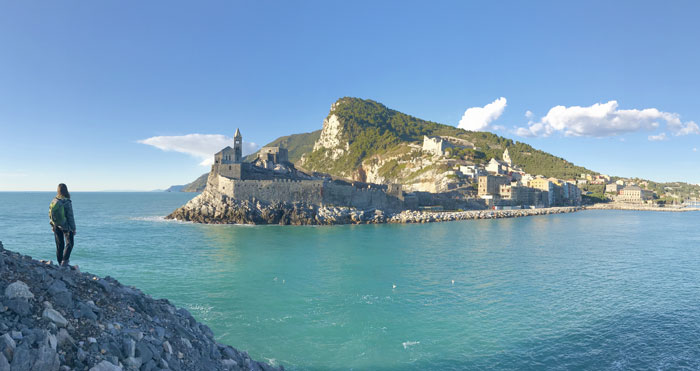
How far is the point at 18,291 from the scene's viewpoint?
6.08m

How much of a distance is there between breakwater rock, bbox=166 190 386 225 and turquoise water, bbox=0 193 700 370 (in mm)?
16776

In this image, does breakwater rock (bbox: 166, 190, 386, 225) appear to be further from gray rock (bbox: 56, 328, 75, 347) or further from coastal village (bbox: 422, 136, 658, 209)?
gray rock (bbox: 56, 328, 75, 347)

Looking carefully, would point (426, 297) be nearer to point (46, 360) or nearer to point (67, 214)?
point (67, 214)

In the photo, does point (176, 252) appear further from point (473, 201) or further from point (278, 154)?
point (473, 201)

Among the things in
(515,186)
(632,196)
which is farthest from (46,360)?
(632,196)

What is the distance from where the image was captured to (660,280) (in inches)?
898

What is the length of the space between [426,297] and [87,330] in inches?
591

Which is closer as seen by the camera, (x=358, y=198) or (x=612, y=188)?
(x=358, y=198)

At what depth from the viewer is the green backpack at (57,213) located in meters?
8.83

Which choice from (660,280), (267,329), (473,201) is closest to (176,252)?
(267,329)

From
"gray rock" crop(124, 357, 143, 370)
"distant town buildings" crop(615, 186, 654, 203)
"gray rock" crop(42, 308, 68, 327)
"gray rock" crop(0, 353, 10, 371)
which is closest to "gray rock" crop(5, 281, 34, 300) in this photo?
"gray rock" crop(42, 308, 68, 327)

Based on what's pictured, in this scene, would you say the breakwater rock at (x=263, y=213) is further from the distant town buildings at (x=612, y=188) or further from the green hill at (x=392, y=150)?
the distant town buildings at (x=612, y=188)

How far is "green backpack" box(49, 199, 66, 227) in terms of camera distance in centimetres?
883

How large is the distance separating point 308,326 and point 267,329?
1.54 m
